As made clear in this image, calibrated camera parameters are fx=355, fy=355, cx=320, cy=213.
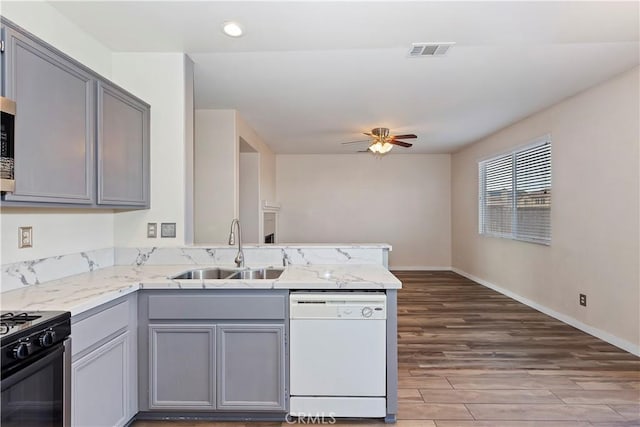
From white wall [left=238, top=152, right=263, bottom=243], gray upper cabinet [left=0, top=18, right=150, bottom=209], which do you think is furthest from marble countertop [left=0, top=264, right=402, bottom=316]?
white wall [left=238, top=152, right=263, bottom=243]

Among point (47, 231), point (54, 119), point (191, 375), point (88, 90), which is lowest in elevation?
point (191, 375)

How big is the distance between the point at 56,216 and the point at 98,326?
86 centimetres

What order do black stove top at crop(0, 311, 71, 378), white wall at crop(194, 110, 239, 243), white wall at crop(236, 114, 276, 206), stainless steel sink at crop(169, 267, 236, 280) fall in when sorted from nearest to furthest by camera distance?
1. black stove top at crop(0, 311, 71, 378)
2. stainless steel sink at crop(169, 267, 236, 280)
3. white wall at crop(194, 110, 239, 243)
4. white wall at crop(236, 114, 276, 206)

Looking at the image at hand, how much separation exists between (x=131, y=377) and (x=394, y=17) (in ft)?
8.72

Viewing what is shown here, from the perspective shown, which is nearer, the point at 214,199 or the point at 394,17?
the point at 394,17

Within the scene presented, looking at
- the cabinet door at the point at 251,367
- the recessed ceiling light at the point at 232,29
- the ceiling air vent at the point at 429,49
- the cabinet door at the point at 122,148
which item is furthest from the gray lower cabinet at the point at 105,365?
the ceiling air vent at the point at 429,49

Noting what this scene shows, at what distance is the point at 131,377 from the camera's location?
2.02 metres

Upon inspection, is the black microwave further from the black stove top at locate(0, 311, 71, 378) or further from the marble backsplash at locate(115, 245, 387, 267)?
the marble backsplash at locate(115, 245, 387, 267)

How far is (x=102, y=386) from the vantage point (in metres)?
1.78

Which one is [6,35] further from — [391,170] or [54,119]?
[391,170]

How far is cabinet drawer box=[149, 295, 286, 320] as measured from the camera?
205 centimetres

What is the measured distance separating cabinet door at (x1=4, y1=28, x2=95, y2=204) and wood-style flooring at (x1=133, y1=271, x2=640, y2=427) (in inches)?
57.4

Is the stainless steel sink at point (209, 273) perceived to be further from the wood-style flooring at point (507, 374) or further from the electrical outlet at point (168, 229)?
the wood-style flooring at point (507, 374)

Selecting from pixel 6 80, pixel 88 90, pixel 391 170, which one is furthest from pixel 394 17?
pixel 391 170
